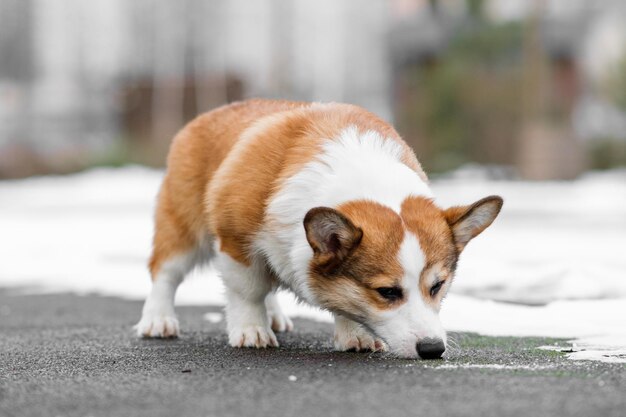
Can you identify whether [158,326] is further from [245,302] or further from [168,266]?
[245,302]

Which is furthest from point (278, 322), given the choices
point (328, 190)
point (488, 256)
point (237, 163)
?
point (488, 256)

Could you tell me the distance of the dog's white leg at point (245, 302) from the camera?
512 cm

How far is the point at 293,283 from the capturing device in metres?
4.82

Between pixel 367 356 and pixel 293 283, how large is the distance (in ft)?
1.62

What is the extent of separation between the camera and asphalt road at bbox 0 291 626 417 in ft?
10.9

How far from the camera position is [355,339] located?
4.96m

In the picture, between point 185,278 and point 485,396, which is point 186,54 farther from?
point 485,396

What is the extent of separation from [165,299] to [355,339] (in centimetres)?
136

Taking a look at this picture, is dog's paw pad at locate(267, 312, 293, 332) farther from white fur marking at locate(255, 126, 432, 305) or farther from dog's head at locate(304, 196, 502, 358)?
dog's head at locate(304, 196, 502, 358)

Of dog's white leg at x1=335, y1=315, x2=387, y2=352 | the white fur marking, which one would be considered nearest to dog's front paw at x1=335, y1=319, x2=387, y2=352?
dog's white leg at x1=335, y1=315, x2=387, y2=352

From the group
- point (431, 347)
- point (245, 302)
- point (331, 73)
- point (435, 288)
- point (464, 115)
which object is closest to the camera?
point (431, 347)

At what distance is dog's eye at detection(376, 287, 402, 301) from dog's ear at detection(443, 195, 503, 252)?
0.48 meters

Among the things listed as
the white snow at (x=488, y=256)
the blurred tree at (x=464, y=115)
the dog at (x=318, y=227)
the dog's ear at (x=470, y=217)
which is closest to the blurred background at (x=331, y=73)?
the blurred tree at (x=464, y=115)

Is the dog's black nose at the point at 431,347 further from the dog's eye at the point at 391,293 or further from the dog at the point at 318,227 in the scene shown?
the dog's eye at the point at 391,293
